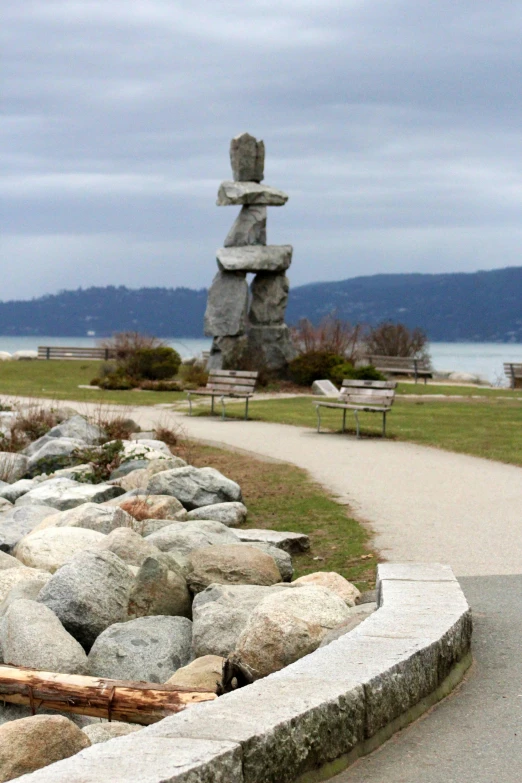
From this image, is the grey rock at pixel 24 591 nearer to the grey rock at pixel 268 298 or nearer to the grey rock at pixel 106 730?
the grey rock at pixel 106 730

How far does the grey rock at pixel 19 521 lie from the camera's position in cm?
1017

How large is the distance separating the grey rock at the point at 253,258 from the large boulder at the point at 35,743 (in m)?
27.3

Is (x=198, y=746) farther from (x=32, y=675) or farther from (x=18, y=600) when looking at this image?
(x=18, y=600)

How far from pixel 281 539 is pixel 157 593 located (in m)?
2.47

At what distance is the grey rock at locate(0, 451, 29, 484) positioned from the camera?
14.8m

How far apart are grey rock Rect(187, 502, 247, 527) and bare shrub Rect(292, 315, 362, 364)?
78.0 feet

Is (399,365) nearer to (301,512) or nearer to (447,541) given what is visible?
(301,512)

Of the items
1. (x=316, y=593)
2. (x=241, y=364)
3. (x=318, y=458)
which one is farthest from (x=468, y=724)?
(x=241, y=364)

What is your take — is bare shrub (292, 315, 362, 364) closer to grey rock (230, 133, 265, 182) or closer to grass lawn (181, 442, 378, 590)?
grey rock (230, 133, 265, 182)

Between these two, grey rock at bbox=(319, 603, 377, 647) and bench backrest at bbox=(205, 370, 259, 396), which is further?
bench backrest at bbox=(205, 370, 259, 396)

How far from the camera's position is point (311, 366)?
31406 mm

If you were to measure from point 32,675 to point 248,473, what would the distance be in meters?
8.45

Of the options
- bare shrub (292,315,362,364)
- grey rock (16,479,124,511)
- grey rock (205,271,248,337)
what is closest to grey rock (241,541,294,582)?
grey rock (16,479,124,511)

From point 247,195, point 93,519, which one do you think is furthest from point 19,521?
point 247,195
